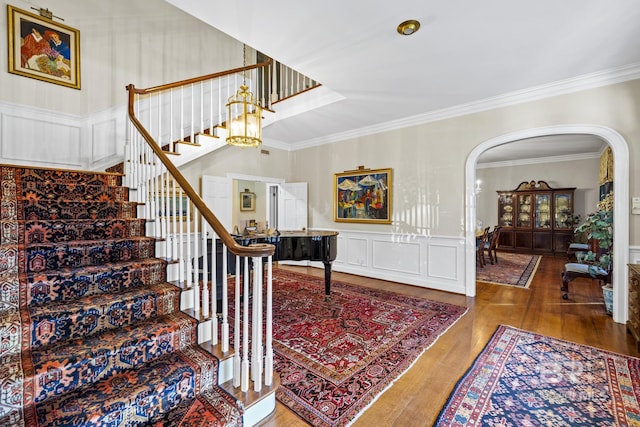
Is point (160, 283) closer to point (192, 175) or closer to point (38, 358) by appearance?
point (38, 358)

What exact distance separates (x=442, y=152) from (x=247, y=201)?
18.1 ft

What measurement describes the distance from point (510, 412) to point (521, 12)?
2.92 metres

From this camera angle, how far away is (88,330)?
1709 millimetres

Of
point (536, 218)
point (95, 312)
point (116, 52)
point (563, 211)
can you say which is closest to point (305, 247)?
point (95, 312)

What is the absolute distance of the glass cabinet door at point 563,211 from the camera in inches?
292

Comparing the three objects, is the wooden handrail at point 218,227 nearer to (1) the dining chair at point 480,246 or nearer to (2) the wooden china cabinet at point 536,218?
(1) the dining chair at point 480,246

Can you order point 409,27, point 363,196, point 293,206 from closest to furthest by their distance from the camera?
point 409,27, point 363,196, point 293,206

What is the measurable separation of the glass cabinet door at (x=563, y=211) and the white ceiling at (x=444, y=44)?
5.53 meters

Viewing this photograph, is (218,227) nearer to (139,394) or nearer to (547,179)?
(139,394)

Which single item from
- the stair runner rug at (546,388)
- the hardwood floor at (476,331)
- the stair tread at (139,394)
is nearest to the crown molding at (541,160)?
the hardwood floor at (476,331)

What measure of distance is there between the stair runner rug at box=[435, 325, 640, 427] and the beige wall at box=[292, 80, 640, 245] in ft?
5.47

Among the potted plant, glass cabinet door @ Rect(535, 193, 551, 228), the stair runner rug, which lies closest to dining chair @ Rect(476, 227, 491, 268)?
the potted plant

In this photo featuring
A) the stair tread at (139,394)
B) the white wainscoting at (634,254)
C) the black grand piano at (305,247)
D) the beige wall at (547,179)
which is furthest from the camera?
the beige wall at (547,179)

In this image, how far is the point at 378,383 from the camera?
2064mm
